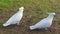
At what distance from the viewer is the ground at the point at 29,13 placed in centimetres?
662

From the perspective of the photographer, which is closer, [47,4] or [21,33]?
[21,33]

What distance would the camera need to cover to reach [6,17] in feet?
24.4

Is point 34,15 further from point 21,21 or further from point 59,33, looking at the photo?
point 59,33

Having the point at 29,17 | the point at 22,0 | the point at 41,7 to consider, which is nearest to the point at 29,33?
the point at 29,17

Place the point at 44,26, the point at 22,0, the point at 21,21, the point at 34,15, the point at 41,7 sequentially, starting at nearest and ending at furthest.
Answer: the point at 44,26 < the point at 21,21 < the point at 34,15 < the point at 41,7 < the point at 22,0

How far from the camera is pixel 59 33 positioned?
21.6 feet

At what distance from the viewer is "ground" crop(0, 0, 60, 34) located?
261 inches

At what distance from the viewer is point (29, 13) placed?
25.8 feet

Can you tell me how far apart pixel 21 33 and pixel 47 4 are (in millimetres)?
2533

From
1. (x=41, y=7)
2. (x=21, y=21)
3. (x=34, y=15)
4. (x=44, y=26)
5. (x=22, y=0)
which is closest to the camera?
(x=44, y=26)

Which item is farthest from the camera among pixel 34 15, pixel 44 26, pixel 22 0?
pixel 22 0

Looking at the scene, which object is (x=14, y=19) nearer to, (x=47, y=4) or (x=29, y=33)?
(x=29, y=33)

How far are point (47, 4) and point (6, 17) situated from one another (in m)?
1.93

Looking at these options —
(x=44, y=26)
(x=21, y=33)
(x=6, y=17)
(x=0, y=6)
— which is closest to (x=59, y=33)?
(x=44, y=26)
